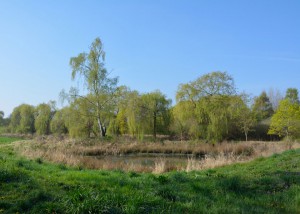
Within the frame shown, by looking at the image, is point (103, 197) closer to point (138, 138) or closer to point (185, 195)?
point (185, 195)

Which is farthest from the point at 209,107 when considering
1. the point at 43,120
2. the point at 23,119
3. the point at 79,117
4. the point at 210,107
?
the point at 23,119

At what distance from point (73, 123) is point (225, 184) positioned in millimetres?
30910

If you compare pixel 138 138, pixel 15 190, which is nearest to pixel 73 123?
pixel 138 138

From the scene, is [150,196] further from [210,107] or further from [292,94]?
[292,94]

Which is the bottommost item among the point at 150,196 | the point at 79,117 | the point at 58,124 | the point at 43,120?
the point at 150,196

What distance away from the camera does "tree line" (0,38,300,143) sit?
32938 mm

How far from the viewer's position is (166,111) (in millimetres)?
40000

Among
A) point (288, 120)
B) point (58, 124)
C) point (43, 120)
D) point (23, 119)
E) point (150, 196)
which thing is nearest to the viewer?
point (150, 196)

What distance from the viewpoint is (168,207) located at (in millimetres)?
5914

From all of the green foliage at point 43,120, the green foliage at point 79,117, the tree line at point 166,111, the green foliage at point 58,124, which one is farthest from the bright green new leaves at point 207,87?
the green foliage at point 43,120

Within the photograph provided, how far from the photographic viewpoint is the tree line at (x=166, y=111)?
3294 cm

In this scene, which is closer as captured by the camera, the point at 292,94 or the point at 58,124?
the point at 58,124

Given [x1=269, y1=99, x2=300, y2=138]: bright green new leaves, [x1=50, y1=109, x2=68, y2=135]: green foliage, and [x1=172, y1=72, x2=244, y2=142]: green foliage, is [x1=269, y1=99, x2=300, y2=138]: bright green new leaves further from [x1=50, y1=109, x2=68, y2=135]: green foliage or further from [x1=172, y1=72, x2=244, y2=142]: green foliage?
[x1=50, y1=109, x2=68, y2=135]: green foliage

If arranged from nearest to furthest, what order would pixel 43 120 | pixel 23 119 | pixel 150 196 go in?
pixel 150 196 < pixel 43 120 < pixel 23 119
